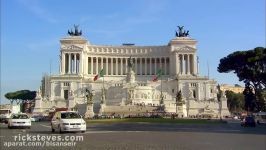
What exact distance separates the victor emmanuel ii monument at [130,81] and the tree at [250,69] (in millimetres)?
13242

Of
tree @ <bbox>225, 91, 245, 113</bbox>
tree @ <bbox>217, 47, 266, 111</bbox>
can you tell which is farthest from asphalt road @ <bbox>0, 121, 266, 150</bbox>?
tree @ <bbox>225, 91, 245, 113</bbox>

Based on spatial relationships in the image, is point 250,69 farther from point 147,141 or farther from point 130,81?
point 147,141

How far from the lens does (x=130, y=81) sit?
120 m

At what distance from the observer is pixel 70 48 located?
132m

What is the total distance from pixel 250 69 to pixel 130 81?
1940 inches

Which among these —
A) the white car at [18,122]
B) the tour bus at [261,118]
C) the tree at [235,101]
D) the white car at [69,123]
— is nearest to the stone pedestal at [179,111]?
the tour bus at [261,118]

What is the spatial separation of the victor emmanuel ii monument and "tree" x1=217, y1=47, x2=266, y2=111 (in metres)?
13.2

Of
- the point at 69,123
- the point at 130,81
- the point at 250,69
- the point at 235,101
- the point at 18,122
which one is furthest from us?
the point at 235,101

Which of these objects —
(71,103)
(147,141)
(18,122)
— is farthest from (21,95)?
(147,141)

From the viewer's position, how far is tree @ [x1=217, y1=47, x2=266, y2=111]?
243 ft

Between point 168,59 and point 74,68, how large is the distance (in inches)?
1241

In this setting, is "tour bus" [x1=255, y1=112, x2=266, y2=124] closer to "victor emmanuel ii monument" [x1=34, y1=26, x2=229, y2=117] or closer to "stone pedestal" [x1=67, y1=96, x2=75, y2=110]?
"victor emmanuel ii monument" [x1=34, y1=26, x2=229, y2=117]

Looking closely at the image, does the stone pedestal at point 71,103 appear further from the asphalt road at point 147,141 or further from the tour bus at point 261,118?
the asphalt road at point 147,141

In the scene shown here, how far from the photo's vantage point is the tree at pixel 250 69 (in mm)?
74062
